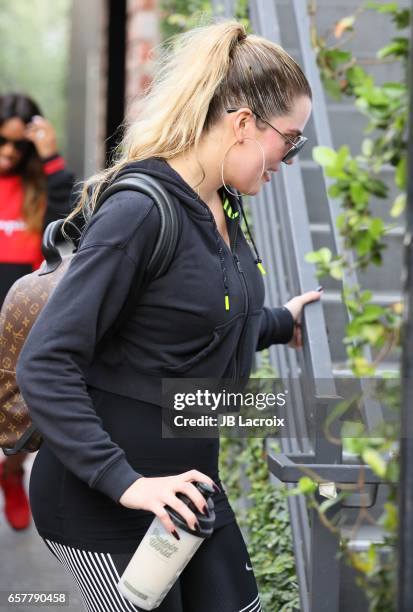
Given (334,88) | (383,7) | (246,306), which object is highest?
(383,7)

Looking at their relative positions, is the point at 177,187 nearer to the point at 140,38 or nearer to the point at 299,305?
the point at 299,305

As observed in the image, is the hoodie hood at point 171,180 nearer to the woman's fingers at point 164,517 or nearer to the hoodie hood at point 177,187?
the hoodie hood at point 177,187

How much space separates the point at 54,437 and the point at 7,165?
341 cm

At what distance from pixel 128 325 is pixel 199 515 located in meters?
0.40

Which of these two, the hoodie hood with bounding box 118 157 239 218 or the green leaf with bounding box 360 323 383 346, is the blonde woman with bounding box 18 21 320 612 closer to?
the hoodie hood with bounding box 118 157 239 218

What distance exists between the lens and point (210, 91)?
2195 millimetres

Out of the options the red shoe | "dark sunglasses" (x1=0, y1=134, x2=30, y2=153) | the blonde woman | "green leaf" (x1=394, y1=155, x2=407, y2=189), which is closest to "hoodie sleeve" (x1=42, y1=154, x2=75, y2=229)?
"dark sunglasses" (x1=0, y1=134, x2=30, y2=153)

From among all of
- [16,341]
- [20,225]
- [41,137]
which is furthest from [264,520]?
[41,137]

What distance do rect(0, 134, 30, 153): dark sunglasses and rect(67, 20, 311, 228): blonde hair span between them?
3.06 metres

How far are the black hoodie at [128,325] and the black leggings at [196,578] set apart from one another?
251mm

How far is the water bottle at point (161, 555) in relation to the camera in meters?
1.96

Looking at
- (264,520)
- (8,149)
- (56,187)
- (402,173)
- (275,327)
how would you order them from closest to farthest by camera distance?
(402,173) → (275,327) → (264,520) → (56,187) → (8,149)

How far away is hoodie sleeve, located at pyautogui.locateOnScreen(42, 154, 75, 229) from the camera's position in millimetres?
5031

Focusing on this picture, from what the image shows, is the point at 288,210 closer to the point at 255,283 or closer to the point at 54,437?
the point at 255,283
